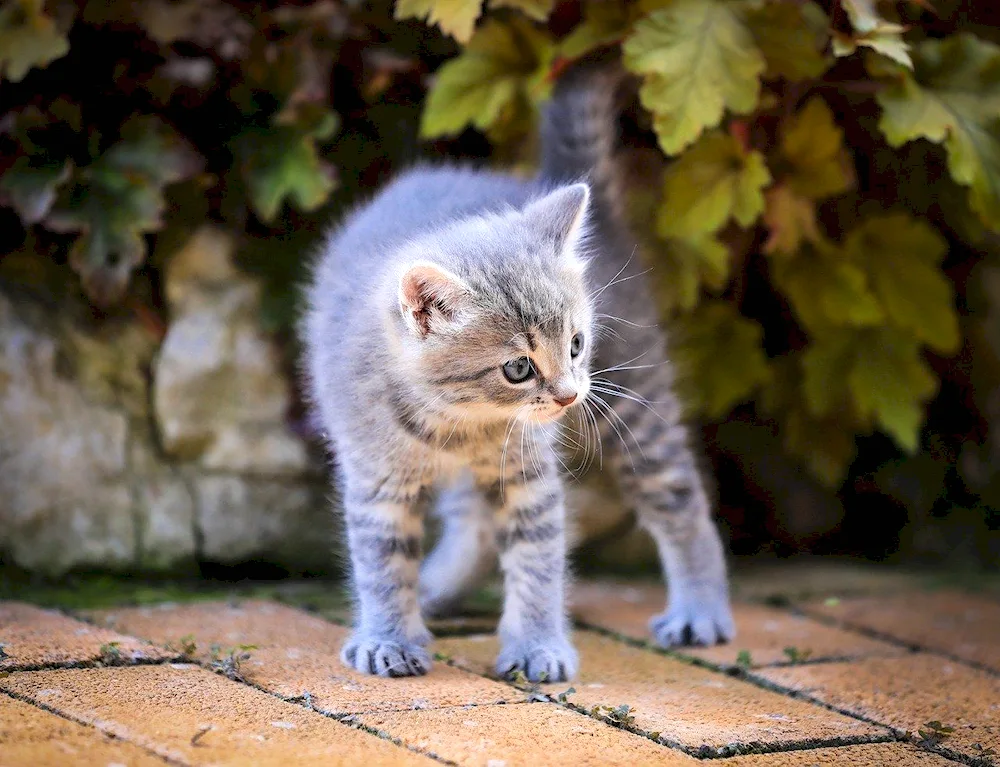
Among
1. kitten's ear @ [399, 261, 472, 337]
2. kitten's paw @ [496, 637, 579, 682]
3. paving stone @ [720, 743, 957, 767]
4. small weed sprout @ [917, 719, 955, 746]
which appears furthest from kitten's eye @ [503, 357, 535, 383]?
small weed sprout @ [917, 719, 955, 746]

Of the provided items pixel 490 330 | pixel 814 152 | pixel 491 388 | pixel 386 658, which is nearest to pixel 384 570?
pixel 386 658

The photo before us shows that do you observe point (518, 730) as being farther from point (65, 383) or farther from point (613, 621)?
point (65, 383)

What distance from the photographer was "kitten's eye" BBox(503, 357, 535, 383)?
8.29ft

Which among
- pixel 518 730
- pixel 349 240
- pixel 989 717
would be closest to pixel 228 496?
pixel 349 240

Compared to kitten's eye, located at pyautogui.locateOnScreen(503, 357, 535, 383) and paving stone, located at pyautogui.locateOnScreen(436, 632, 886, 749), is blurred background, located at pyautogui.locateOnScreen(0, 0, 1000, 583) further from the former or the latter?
paving stone, located at pyautogui.locateOnScreen(436, 632, 886, 749)

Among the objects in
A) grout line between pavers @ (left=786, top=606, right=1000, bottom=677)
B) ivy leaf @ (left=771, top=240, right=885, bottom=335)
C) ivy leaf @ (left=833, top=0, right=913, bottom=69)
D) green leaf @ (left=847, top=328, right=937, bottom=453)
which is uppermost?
ivy leaf @ (left=833, top=0, right=913, bottom=69)

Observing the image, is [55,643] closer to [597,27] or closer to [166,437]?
[166,437]

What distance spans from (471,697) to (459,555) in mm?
1012

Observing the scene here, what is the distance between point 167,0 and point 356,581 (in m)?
1.89

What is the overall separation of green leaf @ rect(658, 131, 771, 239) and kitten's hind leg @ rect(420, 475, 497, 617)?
0.97 m

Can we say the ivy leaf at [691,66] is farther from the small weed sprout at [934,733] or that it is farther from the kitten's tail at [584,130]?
the small weed sprout at [934,733]

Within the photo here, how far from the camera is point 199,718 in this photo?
2123 mm

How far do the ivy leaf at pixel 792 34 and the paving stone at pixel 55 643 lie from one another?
2216 millimetres

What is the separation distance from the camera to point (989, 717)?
101 inches
